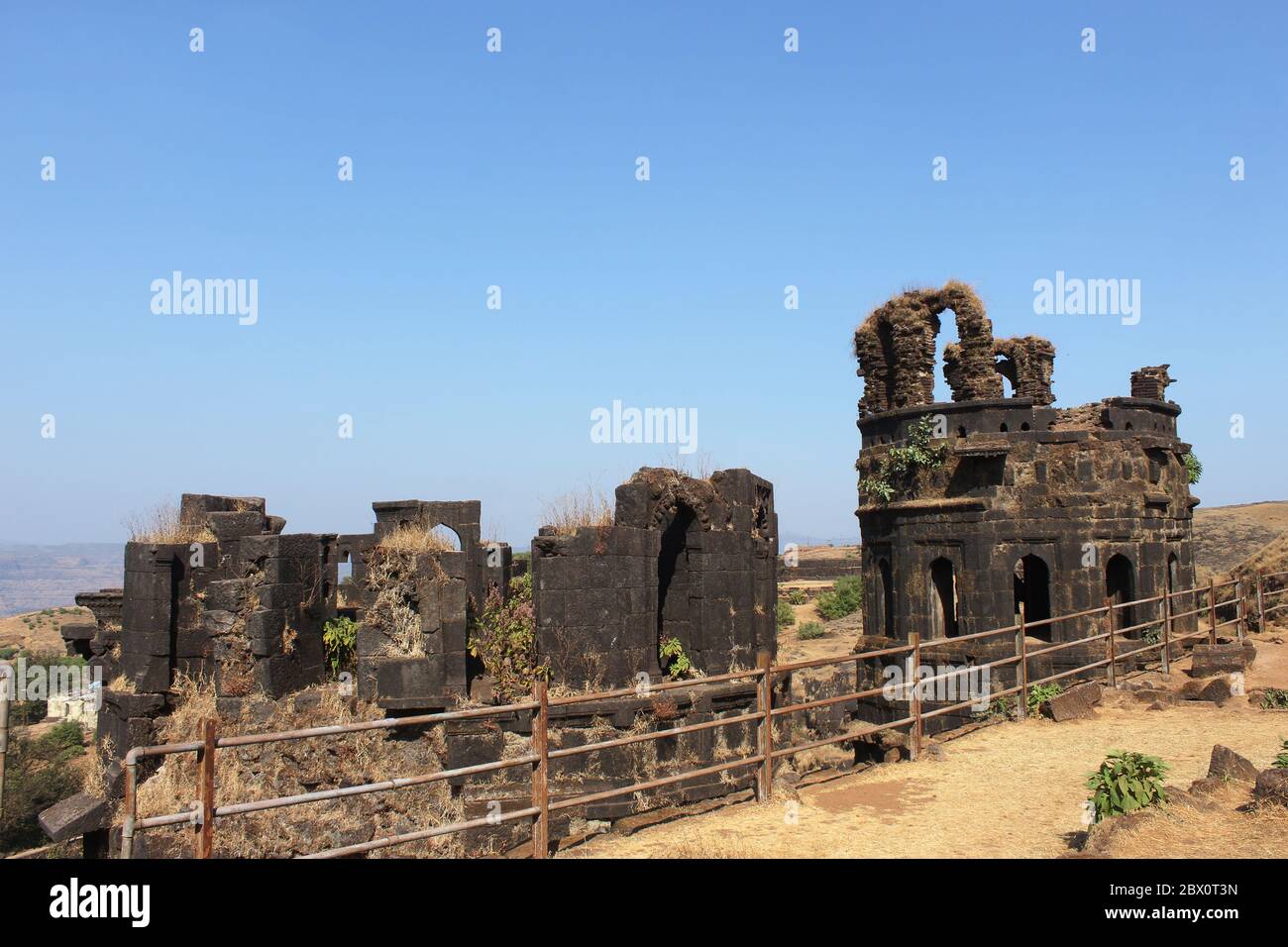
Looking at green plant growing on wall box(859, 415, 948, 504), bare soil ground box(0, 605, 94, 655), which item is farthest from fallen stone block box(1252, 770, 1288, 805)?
bare soil ground box(0, 605, 94, 655)

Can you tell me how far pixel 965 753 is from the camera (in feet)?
35.7

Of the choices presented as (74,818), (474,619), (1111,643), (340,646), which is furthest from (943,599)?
(74,818)

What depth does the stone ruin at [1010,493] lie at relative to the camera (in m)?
20.1

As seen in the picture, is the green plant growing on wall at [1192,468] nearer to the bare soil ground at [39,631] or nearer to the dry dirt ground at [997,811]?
the dry dirt ground at [997,811]

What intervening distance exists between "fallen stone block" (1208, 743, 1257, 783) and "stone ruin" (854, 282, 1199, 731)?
11.7m

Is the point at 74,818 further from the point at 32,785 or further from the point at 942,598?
the point at 32,785

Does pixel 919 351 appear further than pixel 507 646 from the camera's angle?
Yes

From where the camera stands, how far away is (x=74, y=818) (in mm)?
9055

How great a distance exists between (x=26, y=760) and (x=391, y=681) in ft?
59.2

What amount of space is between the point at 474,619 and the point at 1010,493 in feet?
40.0

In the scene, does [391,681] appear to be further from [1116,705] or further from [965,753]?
[1116,705]

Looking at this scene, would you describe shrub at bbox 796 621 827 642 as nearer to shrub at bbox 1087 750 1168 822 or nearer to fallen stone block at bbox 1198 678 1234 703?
fallen stone block at bbox 1198 678 1234 703

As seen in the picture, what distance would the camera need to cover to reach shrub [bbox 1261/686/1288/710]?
504 inches
